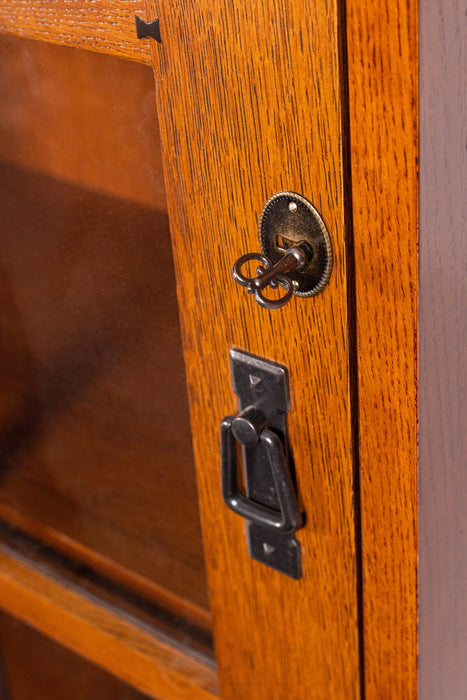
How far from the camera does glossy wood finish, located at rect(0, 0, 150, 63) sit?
0.53 m

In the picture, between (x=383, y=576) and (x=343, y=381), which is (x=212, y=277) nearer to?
(x=343, y=381)

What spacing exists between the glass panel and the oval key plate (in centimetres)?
9

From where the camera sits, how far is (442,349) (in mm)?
520

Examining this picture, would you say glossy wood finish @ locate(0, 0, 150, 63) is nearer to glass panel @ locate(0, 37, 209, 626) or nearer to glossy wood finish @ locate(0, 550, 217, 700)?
glass panel @ locate(0, 37, 209, 626)

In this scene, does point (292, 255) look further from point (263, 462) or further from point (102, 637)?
point (102, 637)

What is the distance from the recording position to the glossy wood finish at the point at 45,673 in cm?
93

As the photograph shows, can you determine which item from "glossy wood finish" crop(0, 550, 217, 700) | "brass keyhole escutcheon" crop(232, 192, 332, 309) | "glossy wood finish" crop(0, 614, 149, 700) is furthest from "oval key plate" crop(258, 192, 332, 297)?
"glossy wood finish" crop(0, 614, 149, 700)

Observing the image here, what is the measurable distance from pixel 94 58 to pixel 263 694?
48 cm

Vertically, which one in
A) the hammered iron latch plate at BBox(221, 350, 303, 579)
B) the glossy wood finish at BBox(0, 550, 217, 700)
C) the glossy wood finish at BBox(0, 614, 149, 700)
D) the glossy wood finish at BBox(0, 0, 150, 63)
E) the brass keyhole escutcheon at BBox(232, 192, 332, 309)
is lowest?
the glossy wood finish at BBox(0, 614, 149, 700)

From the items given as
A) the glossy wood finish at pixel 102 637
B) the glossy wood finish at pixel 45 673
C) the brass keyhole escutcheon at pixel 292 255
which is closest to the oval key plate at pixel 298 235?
the brass keyhole escutcheon at pixel 292 255

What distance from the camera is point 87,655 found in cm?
87

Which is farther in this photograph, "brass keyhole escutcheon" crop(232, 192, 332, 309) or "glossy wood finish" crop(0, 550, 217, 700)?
"glossy wood finish" crop(0, 550, 217, 700)

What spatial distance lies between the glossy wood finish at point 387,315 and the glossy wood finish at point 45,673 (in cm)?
38

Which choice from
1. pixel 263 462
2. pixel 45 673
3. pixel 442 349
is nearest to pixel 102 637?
pixel 45 673
